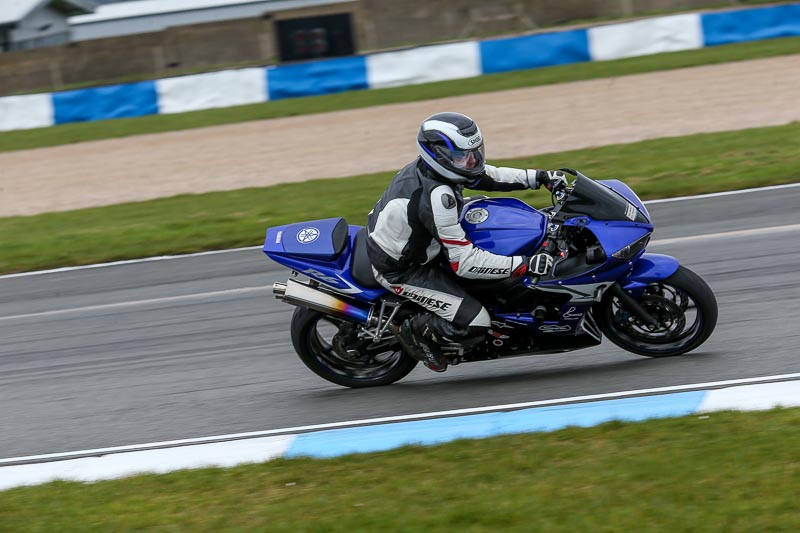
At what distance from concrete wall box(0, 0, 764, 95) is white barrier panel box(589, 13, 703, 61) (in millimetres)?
12361

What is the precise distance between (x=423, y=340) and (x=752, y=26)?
798 inches

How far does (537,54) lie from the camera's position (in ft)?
79.2

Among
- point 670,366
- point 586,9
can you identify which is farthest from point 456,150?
point 586,9

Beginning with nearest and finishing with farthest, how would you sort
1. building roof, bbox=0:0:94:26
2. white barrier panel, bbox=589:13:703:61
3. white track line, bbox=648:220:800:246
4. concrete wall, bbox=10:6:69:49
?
white track line, bbox=648:220:800:246, white barrier panel, bbox=589:13:703:61, building roof, bbox=0:0:94:26, concrete wall, bbox=10:6:69:49

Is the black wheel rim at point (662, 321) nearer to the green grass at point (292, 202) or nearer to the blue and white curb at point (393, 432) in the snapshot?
the blue and white curb at point (393, 432)

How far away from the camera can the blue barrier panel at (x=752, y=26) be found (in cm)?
2383

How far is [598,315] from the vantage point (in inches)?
255

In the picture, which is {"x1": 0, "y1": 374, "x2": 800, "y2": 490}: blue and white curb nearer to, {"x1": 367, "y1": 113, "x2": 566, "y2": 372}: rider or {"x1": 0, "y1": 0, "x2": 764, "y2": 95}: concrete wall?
{"x1": 367, "y1": 113, "x2": 566, "y2": 372}: rider

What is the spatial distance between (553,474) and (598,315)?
6.07ft

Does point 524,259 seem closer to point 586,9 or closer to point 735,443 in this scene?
point 735,443

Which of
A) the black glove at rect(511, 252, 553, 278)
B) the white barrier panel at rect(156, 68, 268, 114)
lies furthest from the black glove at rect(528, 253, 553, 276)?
the white barrier panel at rect(156, 68, 268, 114)

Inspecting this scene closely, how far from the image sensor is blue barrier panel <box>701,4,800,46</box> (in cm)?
2383

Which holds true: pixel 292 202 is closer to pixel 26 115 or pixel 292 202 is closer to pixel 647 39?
pixel 647 39

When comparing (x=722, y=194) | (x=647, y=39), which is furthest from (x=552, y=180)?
(x=647, y=39)
